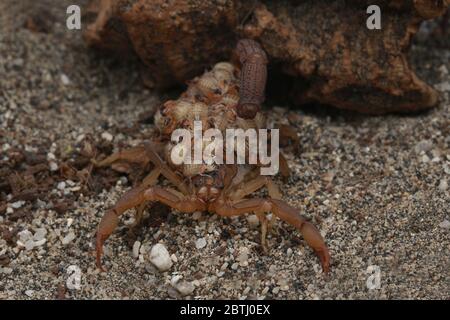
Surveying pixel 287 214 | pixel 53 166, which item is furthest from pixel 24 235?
pixel 287 214

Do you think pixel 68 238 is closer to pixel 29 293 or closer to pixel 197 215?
pixel 29 293

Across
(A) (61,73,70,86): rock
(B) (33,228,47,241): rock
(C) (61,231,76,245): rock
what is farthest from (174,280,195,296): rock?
(A) (61,73,70,86): rock

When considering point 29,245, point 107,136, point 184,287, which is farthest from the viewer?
point 107,136

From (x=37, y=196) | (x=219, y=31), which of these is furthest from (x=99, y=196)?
(x=219, y=31)

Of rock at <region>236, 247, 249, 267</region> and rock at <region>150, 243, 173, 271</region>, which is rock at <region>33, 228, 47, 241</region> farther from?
rock at <region>236, 247, 249, 267</region>
